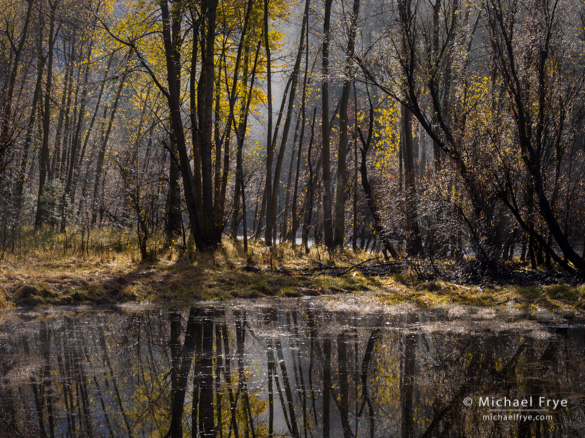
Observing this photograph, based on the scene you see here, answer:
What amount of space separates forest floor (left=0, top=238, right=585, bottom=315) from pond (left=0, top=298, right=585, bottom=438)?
4.54ft

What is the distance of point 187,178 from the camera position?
48.4 ft

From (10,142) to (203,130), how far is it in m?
4.88

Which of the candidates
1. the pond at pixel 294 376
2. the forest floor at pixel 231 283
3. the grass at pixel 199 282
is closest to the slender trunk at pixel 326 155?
the grass at pixel 199 282

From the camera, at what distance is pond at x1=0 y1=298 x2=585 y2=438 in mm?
3781

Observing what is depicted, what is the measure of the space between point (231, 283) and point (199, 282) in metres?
0.65

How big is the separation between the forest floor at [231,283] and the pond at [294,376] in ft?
4.54

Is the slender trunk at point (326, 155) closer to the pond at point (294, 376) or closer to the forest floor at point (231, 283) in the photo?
the forest floor at point (231, 283)

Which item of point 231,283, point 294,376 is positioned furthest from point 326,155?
point 294,376

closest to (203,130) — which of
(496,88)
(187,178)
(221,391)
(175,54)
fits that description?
(187,178)

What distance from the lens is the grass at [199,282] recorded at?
9.32 meters

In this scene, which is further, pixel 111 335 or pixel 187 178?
pixel 187 178

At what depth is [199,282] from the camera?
11250mm

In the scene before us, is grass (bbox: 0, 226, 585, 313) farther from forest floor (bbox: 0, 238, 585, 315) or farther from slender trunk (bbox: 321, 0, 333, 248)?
slender trunk (bbox: 321, 0, 333, 248)

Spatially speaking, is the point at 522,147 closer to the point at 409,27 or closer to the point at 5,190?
the point at 409,27
